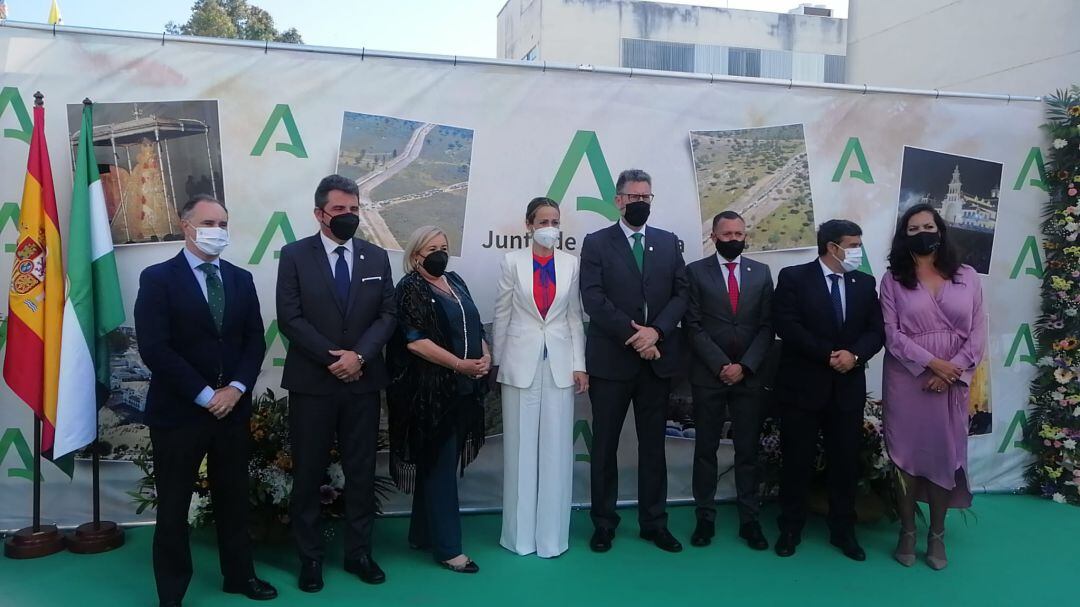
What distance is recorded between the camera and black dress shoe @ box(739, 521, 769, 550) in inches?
152

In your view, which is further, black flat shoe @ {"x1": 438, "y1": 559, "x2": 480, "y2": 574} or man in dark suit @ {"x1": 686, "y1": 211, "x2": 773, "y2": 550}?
man in dark suit @ {"x1": 686, "y1": 211, "x2": 773, "y2": 550}

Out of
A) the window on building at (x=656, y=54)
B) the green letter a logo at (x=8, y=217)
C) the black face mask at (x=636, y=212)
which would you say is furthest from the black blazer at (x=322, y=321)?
the window on building at (x=656, y=54)

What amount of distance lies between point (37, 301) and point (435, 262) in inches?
72.8

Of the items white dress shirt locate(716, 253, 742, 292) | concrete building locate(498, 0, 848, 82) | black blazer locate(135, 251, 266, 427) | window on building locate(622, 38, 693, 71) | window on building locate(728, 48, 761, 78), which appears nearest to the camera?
black blazer locate(135, 251, 266, 427)

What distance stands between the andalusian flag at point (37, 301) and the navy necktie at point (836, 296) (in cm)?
365

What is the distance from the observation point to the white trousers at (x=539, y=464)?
372 cm

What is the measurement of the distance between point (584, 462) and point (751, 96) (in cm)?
238

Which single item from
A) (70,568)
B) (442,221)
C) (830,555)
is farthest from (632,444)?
(70,568)

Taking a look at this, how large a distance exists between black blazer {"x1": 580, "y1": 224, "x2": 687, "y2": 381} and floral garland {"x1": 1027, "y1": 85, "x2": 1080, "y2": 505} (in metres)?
2.70

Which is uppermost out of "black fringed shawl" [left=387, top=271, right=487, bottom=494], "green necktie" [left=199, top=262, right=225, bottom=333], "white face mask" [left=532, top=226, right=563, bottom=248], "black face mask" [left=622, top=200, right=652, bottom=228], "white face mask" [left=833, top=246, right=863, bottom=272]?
"black face mask" [left=622, top=200, right=652, bottom=228]

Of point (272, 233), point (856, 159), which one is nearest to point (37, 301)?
point (272, 233)

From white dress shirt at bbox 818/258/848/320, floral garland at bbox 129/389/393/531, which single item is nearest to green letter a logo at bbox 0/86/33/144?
floral garland at bbox 129/389/393/531

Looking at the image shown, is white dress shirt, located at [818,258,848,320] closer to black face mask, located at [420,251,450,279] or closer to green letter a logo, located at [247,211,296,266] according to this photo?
black face mask, located at [420,251,450,279]

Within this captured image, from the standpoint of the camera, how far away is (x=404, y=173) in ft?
13.9
